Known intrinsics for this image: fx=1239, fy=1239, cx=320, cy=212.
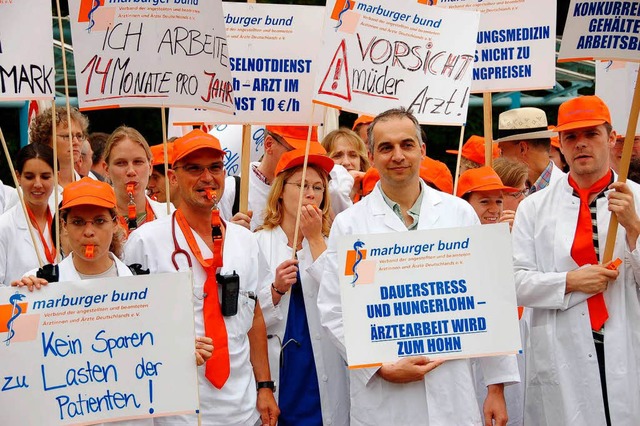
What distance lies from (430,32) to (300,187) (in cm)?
126

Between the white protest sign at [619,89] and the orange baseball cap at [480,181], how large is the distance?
4.03 ft

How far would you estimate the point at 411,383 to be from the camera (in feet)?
21.0

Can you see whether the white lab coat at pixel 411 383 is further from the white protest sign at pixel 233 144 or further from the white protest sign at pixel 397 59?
the white protest sign at pixel 233 144

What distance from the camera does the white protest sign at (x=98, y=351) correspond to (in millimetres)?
6047

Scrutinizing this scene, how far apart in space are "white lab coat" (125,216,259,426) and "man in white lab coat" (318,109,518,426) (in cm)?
43

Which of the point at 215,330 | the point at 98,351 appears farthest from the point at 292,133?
the point at 98,351

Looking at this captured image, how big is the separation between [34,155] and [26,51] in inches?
33.1

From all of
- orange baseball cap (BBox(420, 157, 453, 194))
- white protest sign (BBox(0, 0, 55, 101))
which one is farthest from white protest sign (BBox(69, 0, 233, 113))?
orange baseball cap (BBox(420, 157, 453, 194))

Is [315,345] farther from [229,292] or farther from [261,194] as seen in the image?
[261,194]

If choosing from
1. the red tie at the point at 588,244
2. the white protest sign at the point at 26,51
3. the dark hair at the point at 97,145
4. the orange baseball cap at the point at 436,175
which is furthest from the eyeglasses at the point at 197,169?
the dark hair at the point at 97,145

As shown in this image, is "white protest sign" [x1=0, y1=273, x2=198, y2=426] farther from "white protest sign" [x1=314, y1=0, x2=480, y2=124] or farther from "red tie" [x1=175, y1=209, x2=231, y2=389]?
"white protest sign" [x1=314, y1=0, x2=480, y2=124]

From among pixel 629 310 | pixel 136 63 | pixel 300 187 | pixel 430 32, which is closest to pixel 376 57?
pixel 430 32

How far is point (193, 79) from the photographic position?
749cm

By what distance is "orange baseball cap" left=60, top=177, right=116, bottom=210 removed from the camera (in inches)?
246
